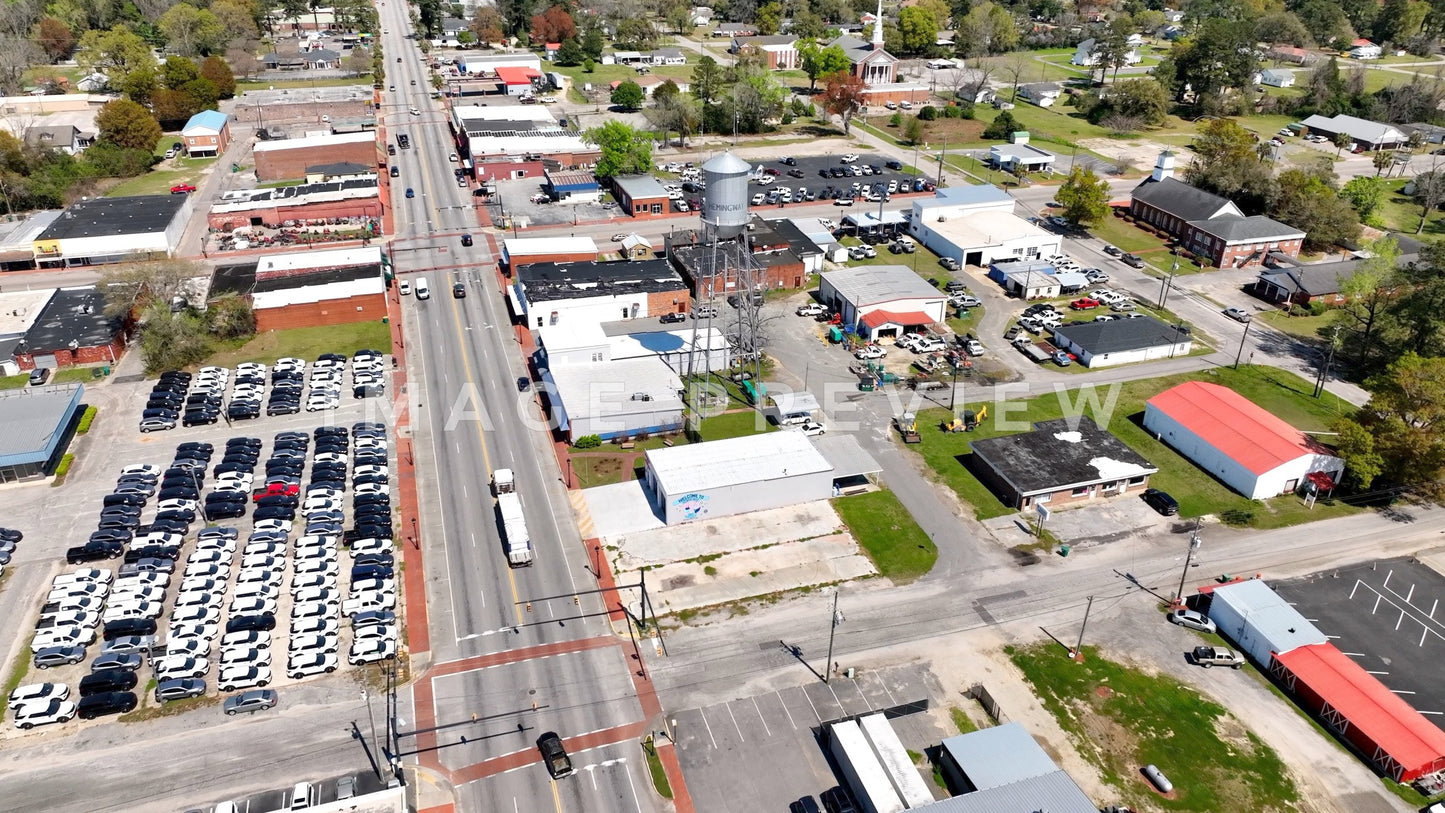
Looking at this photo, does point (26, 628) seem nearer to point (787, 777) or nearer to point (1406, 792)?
point (787, 777)

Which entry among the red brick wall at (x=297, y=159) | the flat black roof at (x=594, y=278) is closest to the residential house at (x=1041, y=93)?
the flat black roof at (x=594, y=278)

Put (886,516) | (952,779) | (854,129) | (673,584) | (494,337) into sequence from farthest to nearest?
1. (854,129)
2. (494,337)
3. (886,516)
4. (673,584)
5. (952,779)

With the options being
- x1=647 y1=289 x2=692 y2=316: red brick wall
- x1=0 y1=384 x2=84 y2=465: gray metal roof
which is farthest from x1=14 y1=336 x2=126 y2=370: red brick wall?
x1=647 y1=289 x2=692 y2=316: red brick wall

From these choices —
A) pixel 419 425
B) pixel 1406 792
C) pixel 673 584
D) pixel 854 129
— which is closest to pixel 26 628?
pixel 419 425

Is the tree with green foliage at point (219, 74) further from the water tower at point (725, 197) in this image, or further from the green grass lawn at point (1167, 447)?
the green grass lawn at point (1167, 447)

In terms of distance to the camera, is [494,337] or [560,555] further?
[494,337]

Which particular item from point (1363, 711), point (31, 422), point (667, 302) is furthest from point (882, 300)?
point (31, 422)

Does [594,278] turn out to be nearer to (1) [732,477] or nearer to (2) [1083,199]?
(1) [732,477]
